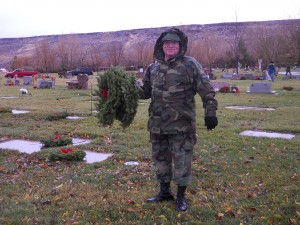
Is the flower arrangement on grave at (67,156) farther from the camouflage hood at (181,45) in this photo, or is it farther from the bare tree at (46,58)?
the bare tree at (46,58)

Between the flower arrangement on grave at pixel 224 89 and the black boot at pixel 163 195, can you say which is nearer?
the black boot at pixel 163 195

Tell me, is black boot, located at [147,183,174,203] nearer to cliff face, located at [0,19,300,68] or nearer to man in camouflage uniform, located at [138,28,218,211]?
man in camouflage uniform, located at [138,28,218,211]

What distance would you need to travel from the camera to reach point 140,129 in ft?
35.0

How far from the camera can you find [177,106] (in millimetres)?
4805

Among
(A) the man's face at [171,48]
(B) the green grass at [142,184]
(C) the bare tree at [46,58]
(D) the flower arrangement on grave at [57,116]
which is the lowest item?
(B) the green grass at [142,184]

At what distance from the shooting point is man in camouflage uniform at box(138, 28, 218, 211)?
4.79 meters

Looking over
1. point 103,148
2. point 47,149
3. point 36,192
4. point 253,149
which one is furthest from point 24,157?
point 253,149

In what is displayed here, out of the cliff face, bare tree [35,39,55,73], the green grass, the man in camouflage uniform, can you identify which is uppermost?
the cliff face

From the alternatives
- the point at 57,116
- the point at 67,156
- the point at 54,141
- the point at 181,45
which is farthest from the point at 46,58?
the point at 181,45

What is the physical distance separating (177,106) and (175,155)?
57cm

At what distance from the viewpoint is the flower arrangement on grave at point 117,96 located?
5316 millimetres

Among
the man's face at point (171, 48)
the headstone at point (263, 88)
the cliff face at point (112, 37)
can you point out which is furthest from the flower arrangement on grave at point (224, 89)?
the cliff face at point (112, 37)

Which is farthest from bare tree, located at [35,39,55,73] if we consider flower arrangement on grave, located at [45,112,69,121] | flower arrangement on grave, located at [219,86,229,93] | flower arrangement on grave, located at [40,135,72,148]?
flower arrangement on grave, located at [40,135,72,148]

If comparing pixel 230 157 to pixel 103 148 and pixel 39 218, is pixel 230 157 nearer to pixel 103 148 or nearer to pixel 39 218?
pixel 103 148
